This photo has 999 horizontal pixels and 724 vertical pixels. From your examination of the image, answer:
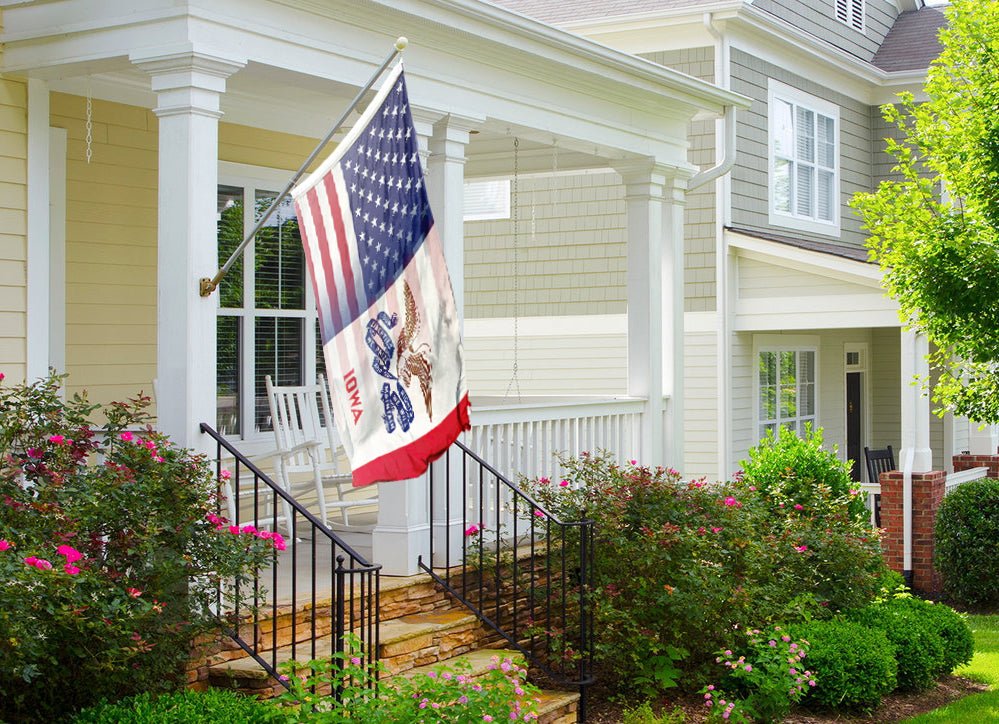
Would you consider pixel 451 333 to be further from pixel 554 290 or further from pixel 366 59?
pixel 554 290

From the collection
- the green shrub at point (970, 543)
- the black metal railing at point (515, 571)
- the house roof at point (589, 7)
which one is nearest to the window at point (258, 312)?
the black metal railing at point (515, 571)

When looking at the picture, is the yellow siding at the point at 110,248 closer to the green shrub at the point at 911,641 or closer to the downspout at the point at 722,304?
the green shrub at the point at 911,641

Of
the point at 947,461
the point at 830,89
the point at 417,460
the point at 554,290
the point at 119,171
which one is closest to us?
the point at 417,460

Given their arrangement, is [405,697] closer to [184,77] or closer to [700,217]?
[184,77]

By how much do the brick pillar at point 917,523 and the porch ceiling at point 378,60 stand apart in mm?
4416

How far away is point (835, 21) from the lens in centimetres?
1731

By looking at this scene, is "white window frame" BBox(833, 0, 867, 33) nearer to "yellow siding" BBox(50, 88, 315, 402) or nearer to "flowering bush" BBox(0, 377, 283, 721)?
"yellow siding" BBox(50, 88, 315, 402)

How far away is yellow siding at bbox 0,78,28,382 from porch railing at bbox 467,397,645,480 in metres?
2.75

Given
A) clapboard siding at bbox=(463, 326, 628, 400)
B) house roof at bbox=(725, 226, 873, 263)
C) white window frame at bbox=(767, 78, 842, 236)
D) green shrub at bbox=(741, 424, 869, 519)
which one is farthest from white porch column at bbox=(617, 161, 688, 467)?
white window frame at bbox=(767, 78, 842, 236)

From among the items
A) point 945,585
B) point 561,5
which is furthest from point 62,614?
point 561,5

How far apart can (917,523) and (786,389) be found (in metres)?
3.56

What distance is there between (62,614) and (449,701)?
1.63 m

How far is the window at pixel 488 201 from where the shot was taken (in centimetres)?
1587

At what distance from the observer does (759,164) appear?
1491 cm
